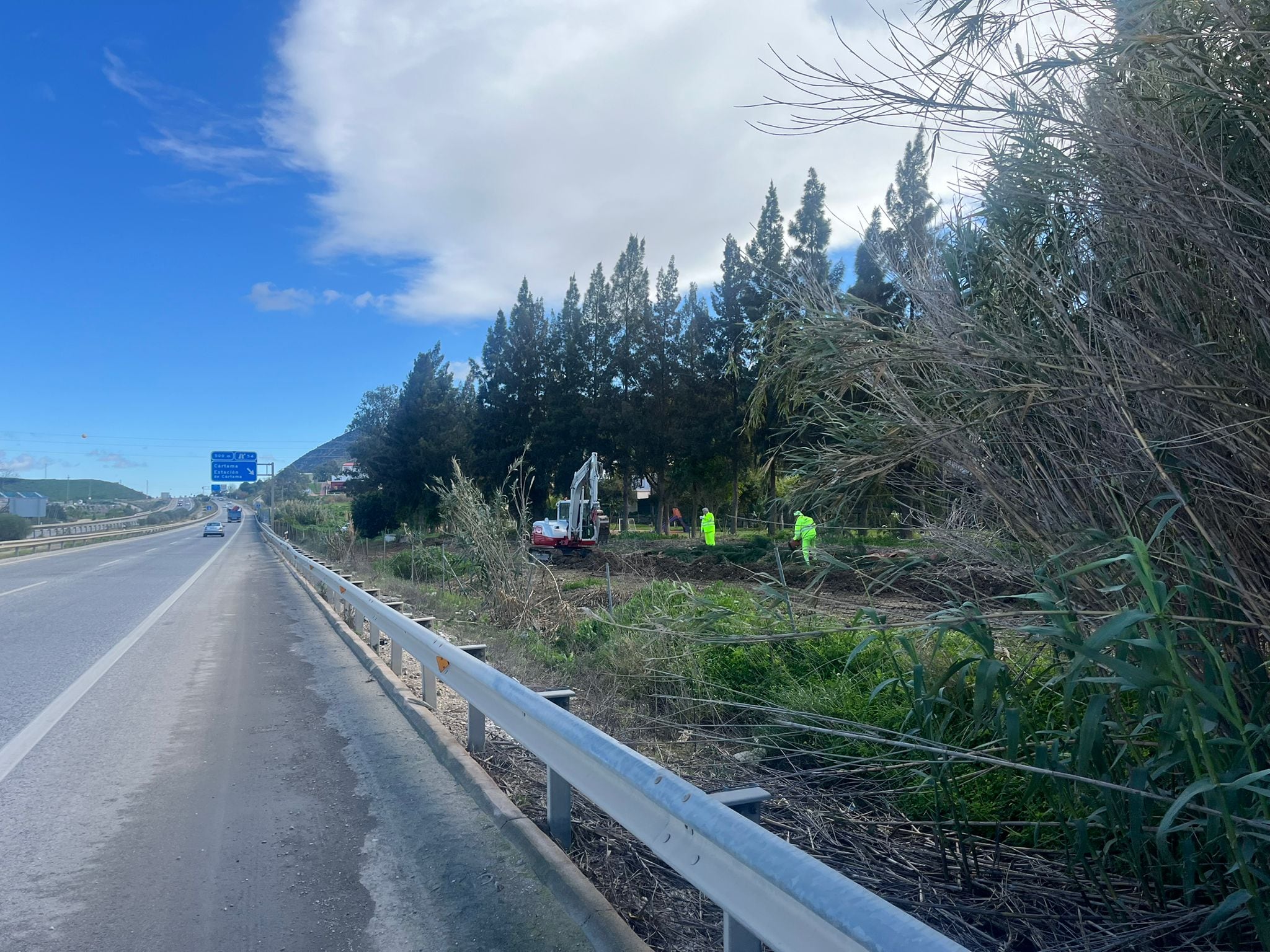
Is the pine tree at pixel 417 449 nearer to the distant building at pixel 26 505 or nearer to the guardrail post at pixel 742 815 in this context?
the distant building at pixel 26 505

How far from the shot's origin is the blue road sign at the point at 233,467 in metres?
58.4

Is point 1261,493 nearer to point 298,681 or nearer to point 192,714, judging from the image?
point 192,714

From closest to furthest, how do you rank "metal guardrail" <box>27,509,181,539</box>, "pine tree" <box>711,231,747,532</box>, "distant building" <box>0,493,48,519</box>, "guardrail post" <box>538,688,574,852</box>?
"guardrail post" <box>538,688,574,852</box>, "pine tree" <box>711,231,747,532</box>, "metal guardrail" <box>27,509,181,539</box>, "distant building" <box>0,493,48,519</box>

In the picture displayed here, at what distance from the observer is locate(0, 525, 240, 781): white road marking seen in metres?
6.08

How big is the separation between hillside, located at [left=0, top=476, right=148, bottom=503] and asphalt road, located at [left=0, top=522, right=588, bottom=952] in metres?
108

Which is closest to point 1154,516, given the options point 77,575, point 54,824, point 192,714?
point 54,824

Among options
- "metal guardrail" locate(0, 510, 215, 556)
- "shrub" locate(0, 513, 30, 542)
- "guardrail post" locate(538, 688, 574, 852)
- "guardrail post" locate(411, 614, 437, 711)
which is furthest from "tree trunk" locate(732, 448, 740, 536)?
"shrub" locate(0, 513, 30, 542)

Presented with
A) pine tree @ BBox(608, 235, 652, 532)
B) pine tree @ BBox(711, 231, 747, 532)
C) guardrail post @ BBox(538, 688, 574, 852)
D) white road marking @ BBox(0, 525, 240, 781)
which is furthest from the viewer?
pine tree @ BBox(608, 235, 652, 532)

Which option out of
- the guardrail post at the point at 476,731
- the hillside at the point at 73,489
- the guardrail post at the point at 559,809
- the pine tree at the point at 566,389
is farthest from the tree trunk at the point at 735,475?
the hillside at the point at 73,489

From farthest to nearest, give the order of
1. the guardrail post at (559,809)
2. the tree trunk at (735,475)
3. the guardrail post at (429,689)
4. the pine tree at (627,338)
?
the pine tree at (627,338)
the tree trunk at (735,475)
the guardrail post at (429,689)
the guardrail post at (559,809)

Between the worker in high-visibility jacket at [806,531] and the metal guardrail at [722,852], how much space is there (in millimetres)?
1378

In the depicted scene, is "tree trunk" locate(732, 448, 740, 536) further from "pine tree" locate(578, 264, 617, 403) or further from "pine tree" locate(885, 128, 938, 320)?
"pine tree" locate(885, 128, 938, 320)

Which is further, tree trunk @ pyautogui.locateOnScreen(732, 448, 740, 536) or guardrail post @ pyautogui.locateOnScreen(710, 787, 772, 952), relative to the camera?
tree trunk @ pyautogui.locateOnScreen(732, 448, 740, 536)

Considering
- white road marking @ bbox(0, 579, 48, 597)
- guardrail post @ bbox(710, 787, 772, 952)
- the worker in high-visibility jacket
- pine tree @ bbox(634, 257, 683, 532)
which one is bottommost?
white road marking @ bbox(0, 579, 48, 597)
